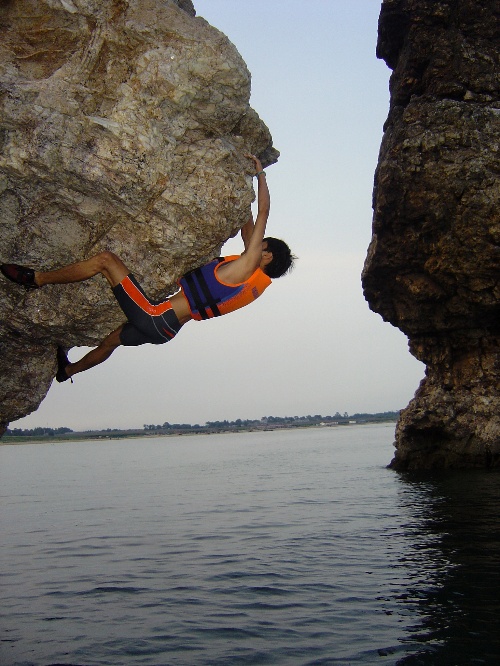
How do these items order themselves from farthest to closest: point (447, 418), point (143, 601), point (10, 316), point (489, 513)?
point (447, 418)
point (489, 513)
point (143, 601)
point (10, 316)

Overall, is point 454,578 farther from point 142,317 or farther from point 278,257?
point 142,317

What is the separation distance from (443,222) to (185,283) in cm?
2061

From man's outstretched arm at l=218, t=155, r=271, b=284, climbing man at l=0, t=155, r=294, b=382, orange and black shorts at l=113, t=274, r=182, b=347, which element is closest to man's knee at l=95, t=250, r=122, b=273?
climbing man at l=0, t=155, r=294, b=382

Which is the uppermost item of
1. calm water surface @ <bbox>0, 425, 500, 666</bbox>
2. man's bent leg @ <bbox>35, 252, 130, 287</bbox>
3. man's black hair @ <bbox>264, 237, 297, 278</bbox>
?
man's black hair @ <bbox>264, 237, 297, 278</bbox>

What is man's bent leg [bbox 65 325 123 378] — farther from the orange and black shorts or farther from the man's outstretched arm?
the man's outstretched arm

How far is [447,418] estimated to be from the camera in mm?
26578

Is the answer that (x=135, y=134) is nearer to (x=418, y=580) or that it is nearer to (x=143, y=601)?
(x=143, y=601)

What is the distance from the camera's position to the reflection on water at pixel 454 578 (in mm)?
7027

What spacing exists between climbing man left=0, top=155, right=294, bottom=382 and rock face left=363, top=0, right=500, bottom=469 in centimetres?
1891

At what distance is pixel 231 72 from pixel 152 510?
2039cm

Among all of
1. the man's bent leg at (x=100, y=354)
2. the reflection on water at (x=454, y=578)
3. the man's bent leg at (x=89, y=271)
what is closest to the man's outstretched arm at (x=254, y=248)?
the man's bent leg at (x=89, y=271)

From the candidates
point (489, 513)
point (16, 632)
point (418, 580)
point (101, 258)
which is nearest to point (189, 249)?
point (101, 258)

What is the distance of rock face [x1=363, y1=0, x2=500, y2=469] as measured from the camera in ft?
76.8

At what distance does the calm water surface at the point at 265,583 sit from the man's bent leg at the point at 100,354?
356cm
